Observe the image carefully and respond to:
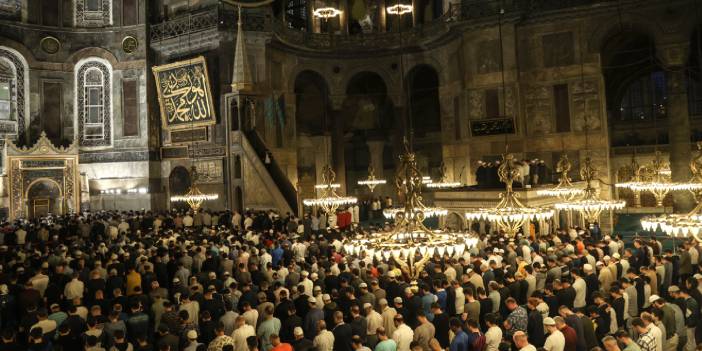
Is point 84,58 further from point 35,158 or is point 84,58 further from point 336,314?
point 336,314

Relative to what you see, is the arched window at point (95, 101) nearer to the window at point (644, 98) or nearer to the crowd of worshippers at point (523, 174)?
the crowd of worshippers at point (523, 174)

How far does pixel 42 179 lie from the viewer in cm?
1850

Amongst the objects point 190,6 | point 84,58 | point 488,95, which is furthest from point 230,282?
point 84,58

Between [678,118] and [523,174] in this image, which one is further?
[678,118]

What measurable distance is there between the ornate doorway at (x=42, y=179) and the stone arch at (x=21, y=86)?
157cm

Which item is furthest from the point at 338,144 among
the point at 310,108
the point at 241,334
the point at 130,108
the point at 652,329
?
the point at 652,329

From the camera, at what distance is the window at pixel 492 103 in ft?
59.9

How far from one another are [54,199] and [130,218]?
5432 millimetres

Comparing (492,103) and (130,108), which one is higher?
(130,108)

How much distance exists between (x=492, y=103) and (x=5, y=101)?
1726 cm

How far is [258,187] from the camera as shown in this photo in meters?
17.6

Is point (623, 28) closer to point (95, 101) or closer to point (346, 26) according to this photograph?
point (346, 26)

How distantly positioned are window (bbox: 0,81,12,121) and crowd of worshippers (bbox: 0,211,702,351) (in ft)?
34.9

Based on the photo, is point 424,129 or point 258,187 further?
point 424,129
